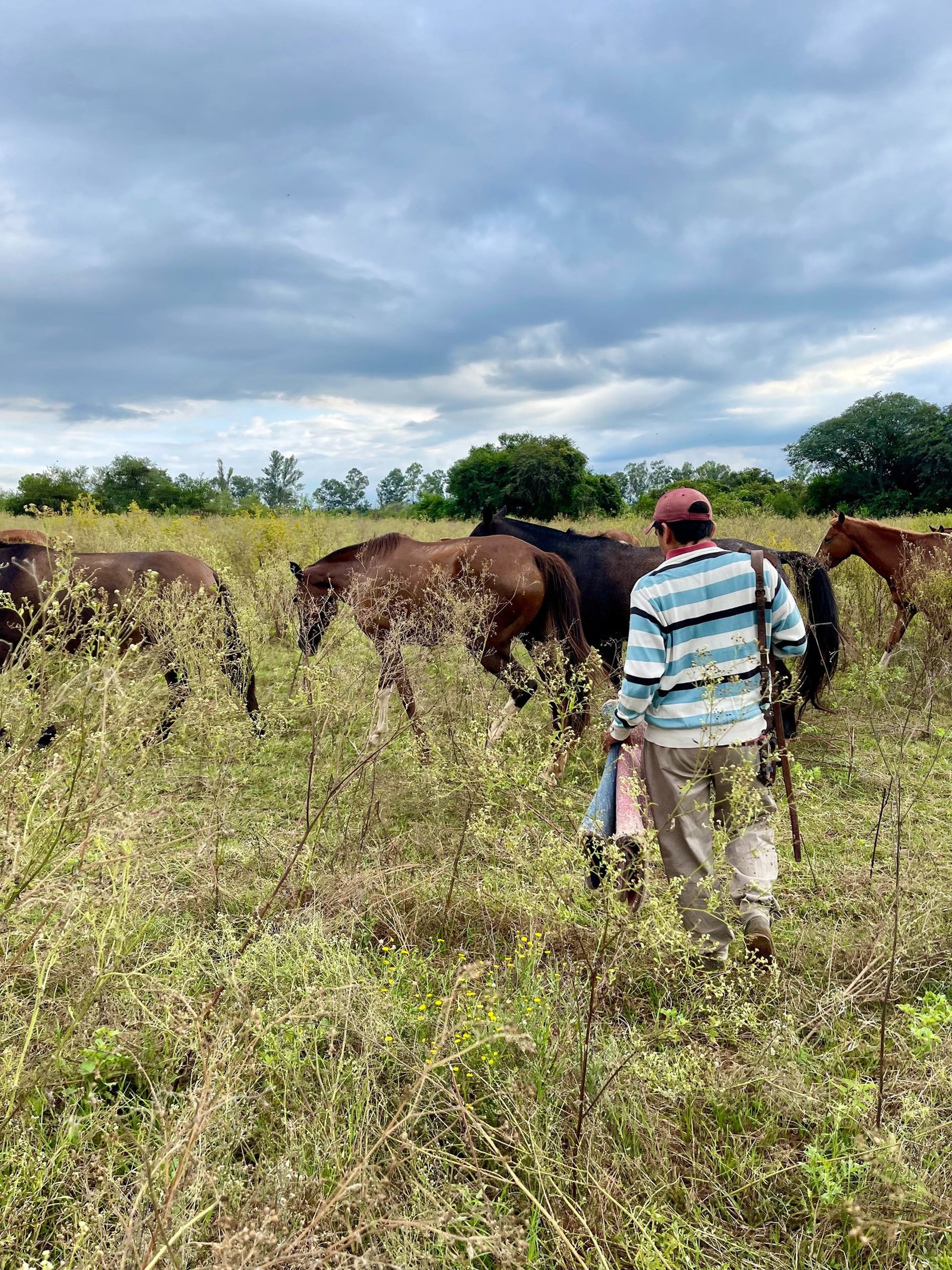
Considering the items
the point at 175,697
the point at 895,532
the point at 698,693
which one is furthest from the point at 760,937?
the point at 895,532

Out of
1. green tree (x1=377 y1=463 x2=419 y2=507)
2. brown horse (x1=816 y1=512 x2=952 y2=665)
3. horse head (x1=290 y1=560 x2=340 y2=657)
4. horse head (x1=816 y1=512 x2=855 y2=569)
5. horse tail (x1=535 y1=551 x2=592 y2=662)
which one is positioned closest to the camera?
horse tail (x1=535 y1=551 x2=592 y2=662)

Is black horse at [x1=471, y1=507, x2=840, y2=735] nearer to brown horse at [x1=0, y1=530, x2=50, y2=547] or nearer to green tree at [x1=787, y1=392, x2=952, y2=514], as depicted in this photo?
brown horse at [x1=0, y1=530, x2=50, y2=547]

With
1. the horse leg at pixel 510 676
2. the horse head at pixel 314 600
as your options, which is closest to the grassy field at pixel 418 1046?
the horse leg at pixel 510 676

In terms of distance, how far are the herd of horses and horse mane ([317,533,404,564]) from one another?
0.01 metres

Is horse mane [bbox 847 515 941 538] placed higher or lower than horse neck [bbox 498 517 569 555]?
lower

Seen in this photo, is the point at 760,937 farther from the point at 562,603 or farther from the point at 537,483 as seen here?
the point at 537,483

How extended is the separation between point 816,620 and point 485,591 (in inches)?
107

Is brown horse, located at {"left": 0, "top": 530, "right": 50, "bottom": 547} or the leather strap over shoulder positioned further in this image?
brown horse, located at {"left": 0, "top": 530, "right": 50, "bottom": 547}

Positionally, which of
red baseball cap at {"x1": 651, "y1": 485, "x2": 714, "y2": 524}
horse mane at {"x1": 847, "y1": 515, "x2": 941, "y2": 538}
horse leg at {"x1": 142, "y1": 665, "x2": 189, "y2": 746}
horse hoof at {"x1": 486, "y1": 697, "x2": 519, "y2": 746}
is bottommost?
horse hoof at {"x1": 486, "y1": 697, "x2": 519, "y2": 746}

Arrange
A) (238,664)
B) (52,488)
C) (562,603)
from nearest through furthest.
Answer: (238,664)
(562,603)
(52,488)

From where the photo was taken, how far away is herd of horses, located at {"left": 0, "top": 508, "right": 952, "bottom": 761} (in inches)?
193

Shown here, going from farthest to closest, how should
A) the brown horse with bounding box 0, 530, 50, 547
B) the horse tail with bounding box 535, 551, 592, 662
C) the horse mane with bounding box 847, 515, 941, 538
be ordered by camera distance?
the brown horse with bounding box 0, 530, 50, 547 → the horse mane with bounding box 847, 515, 941, 538 → the horse tail with bounding box 535, 551, 592, 662

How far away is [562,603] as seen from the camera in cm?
544

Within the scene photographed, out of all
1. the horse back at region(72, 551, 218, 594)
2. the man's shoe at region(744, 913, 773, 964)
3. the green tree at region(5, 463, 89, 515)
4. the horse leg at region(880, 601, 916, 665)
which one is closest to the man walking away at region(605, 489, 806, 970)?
the man's shoe at region(744, 913, 773, 964)
